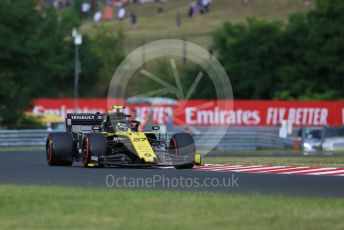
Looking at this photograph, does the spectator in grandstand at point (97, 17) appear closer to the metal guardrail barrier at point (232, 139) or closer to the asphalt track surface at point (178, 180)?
the metal guardrail barrier at point (232, 139)

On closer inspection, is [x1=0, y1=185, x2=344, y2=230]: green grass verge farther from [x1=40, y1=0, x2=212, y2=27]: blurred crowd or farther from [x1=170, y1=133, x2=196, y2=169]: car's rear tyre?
[x1=40, y1=0, x2=212, y2=27]: blurred crowd

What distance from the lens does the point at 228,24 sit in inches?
3029

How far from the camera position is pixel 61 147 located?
2245 cm

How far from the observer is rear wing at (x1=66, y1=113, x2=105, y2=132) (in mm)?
23297

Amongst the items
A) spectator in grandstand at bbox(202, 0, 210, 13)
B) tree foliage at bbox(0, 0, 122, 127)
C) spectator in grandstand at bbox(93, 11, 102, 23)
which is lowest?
tree foliage at bbox(0, 0, 122, 127)

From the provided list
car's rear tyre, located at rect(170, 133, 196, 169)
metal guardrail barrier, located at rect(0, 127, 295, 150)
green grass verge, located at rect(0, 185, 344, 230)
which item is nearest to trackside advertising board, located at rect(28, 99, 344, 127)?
metal guardrail barrier, located at rect(0, 127, 295, 150)

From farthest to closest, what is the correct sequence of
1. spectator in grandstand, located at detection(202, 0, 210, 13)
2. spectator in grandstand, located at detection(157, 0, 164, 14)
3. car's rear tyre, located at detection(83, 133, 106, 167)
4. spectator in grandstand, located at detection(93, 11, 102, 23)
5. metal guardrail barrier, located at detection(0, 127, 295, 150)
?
spectator in grandstand, located at detection(157, 0, 164, 14) → spectator in grandstand, located at detection(93, 11, 102, 23) → spectator in grandstand, located at detection(202, 0, 210, 13) → metal guardrail barrier, located at detection(0, 127, 295, 150) → car's rear tyre, located at detection(83, 133, 106, 167)

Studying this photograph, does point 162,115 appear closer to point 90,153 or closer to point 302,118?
point 302,118

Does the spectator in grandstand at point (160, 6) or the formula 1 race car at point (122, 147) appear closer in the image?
the formula 1 race car at point (122, 147)

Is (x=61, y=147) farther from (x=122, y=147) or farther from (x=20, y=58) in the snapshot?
(x=20, y=58)

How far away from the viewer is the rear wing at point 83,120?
76.4ft

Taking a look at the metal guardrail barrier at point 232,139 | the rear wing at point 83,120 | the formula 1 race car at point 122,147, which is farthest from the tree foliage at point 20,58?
the formula 1 race car at point 122,147

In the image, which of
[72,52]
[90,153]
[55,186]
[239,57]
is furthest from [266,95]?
[55,186]

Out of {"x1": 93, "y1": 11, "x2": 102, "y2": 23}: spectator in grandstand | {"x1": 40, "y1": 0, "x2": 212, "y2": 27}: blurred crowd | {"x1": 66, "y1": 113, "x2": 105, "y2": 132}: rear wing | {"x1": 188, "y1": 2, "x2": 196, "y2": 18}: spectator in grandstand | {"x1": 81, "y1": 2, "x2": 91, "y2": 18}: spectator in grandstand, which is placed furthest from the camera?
{"x1": 81, "y1": 2, "x2": 91, "y2": 18}: spectator in grandstand
